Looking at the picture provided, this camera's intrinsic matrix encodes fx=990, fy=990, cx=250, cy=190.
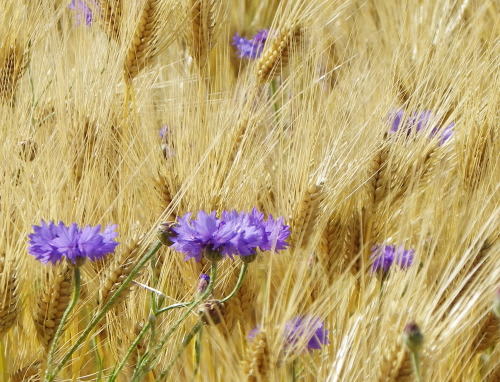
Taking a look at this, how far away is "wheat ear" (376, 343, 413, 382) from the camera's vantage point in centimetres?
102

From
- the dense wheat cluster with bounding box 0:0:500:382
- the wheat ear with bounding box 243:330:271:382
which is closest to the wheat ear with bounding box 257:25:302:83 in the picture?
the dense wheat cluster with bounding box 0:0:500:382

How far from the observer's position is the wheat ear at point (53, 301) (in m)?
1.26

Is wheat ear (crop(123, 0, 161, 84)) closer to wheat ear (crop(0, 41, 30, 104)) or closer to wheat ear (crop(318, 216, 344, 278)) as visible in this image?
wheat ear (crop(0, 41, 30, 104))

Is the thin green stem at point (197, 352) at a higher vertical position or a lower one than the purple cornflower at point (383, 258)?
lower

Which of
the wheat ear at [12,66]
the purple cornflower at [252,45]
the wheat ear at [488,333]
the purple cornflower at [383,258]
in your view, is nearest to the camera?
the wheat ear at [488,333]

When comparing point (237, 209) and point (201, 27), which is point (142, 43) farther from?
point (237, 209)

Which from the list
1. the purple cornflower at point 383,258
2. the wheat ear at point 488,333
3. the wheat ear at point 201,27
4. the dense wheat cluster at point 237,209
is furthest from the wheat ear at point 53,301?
the wheat ear at point 201,27

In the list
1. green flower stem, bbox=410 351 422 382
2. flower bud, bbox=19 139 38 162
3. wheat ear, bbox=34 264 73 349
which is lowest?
wheat ear, bbox=34 264 73 349

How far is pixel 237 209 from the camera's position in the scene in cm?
144

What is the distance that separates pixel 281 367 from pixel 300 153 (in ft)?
1.52

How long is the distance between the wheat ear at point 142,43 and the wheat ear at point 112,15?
7cm

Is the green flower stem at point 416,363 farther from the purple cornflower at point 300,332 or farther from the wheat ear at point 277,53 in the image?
the wheat ear at point 277,53

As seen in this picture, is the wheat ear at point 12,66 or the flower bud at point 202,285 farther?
the wheat ear at point 12,66

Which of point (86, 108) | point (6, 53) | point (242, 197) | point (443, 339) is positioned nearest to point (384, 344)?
point (443, 339)
